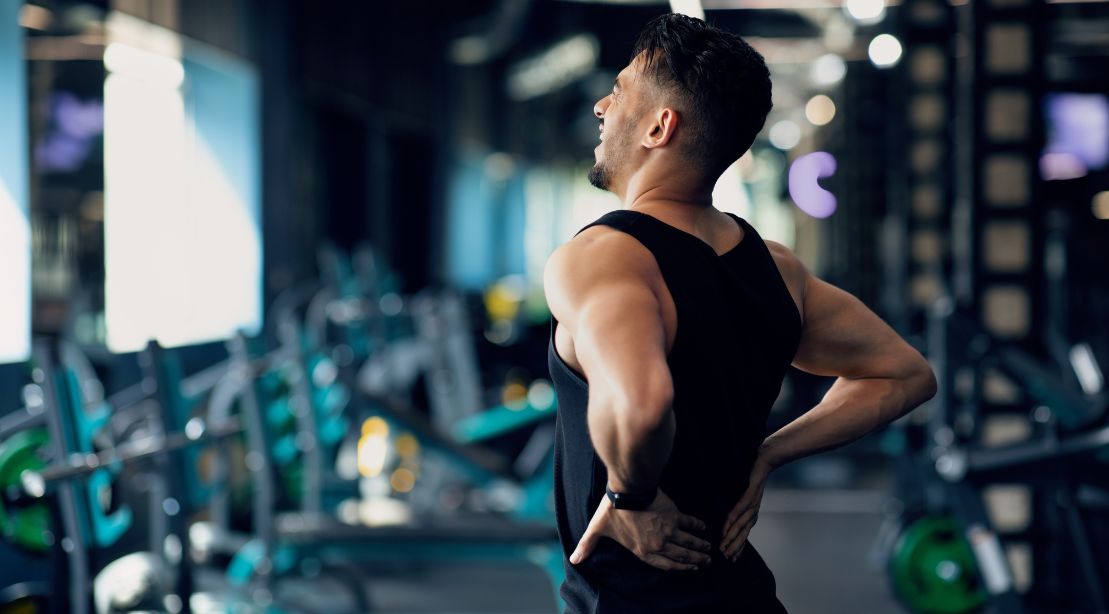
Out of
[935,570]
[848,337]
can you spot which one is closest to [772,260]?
[848,337]

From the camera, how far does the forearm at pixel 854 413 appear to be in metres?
1.64

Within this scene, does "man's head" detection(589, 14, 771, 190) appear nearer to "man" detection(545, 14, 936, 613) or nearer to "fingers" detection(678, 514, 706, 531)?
"man" detection(545, 14, 936, 613)

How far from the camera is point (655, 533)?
1403 mm

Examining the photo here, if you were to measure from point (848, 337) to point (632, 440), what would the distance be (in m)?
0.49

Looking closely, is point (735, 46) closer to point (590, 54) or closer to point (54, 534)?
point (54, 534)

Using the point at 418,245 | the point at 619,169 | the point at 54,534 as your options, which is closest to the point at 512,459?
the point at 54,534

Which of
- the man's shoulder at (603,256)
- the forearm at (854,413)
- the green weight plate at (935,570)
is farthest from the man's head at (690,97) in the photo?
the green weight plate at (935,570)

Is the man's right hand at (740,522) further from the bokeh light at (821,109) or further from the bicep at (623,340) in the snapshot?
the bokeh light at (821,109)

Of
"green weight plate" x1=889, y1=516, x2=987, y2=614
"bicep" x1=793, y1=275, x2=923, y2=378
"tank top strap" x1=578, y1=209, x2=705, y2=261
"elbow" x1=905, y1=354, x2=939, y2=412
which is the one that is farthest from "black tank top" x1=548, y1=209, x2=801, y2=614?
"green weight plate" x1=889, y1=516, x2=987, y2=614

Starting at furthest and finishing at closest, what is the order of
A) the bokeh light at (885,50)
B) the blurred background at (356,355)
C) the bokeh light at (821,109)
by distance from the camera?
the bokeh light at (821,109)
the bokeh light at (885,50)
the blurred background at (356,355)

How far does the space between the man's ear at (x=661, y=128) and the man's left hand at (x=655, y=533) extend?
1.30 ft

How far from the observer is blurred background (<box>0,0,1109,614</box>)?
11.9 ft

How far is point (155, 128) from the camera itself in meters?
6.44

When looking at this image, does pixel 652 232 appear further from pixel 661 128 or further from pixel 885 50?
pixel 885 50
